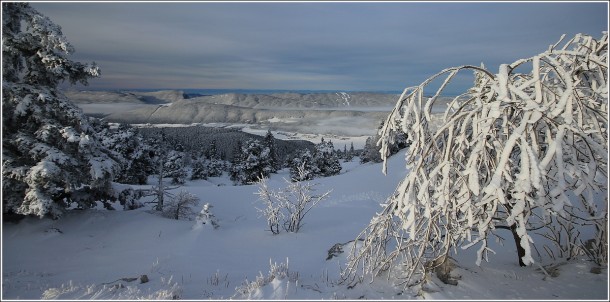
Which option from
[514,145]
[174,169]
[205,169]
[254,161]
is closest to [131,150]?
[174,169]

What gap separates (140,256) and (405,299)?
806 centimetres

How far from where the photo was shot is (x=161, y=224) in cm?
1313

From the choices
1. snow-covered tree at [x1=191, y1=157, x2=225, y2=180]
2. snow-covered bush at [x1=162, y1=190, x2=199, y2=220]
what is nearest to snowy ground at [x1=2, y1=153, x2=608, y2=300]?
snow-covered bush at [x1=162, y1=190, x2=199, y2=220]

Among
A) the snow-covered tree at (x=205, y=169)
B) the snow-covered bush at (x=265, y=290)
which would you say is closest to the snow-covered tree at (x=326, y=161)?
the snow-covered tree at (x=205, y=169)

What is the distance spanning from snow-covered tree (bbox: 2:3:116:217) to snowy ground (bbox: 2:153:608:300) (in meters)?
1.24

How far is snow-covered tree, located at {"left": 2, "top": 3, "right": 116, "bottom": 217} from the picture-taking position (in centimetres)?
1014

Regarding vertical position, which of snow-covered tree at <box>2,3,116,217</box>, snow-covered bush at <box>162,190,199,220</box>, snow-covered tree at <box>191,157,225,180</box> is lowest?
snow-covered tree at <box>191,157,225,180</box>

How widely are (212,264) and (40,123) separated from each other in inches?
285

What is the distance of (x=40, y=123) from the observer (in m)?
11.0

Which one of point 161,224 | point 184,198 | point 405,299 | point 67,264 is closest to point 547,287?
point 405,299

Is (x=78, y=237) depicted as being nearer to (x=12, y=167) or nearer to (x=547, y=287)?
(x=12, y=167)

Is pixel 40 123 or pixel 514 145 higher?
pixel 514 145

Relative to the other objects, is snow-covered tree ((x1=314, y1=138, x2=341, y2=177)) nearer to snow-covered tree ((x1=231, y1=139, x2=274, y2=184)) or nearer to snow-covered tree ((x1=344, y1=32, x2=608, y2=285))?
snow-covered tree ((x1=231, y1=139, x2=274, y2=184))

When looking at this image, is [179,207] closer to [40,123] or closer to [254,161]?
[40,123]
